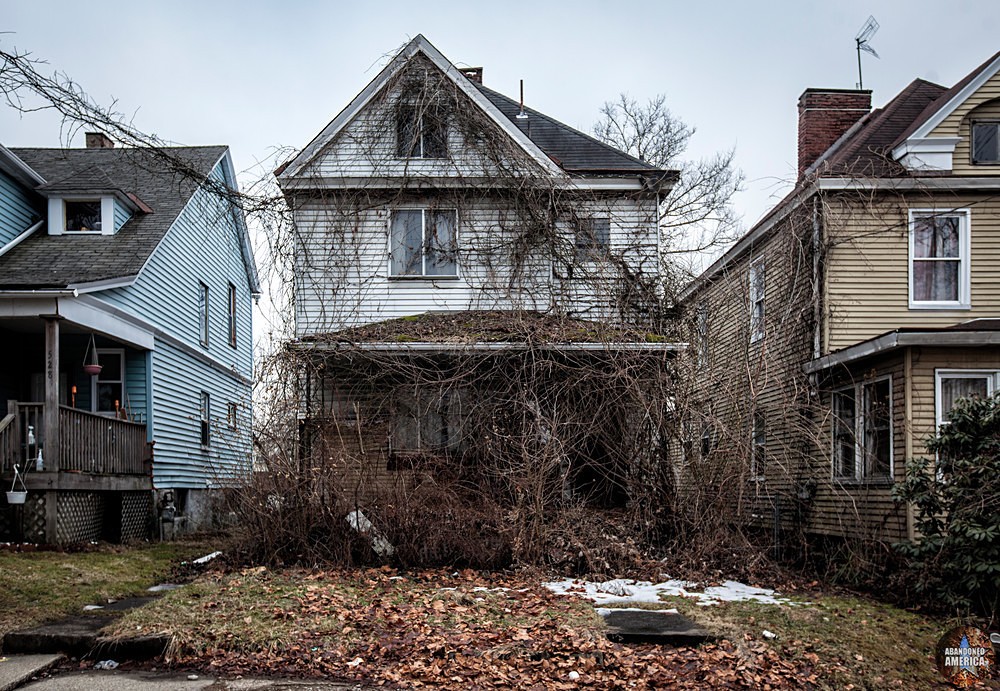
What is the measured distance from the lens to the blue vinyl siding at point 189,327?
17344 millimetres

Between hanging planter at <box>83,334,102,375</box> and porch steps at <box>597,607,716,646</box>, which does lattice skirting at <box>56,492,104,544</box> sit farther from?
porch steps at <box>597,607,716,646</box>

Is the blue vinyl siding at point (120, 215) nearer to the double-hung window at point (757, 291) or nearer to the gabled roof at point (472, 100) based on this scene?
the gabled roof at point (472, 100)

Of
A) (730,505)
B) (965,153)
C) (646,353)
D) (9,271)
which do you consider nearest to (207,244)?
(9,271)

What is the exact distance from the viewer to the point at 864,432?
13.6 metres

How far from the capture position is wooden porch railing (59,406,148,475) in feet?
43.9

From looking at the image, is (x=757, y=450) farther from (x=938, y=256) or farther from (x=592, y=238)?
(x=938, y=256)

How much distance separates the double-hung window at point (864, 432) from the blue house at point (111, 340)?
899 centimetres

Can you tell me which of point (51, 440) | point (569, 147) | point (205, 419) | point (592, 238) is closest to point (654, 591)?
point (592, 238)

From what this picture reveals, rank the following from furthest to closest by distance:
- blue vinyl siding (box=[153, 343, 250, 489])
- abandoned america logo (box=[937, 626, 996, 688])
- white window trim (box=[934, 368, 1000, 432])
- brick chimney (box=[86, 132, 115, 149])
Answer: brick chimney (box=[86, 132, 115, 149]), blue vinyl siding (box=[153, 343, 250, 489]), white window trim (box=[934, 368, 1000, 432]), abandoned america logo (box=[937, 626, 996, 688])

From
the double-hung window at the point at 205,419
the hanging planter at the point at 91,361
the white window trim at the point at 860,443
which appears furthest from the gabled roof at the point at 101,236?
the white window trim at the point at 860,443

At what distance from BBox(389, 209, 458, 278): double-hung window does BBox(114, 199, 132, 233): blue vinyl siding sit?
5797mm

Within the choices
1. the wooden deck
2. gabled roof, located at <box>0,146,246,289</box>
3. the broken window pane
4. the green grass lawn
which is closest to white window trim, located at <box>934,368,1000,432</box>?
the broken window pane

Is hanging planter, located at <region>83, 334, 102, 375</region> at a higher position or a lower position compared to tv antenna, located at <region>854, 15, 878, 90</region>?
lower

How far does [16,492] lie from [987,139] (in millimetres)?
16104
